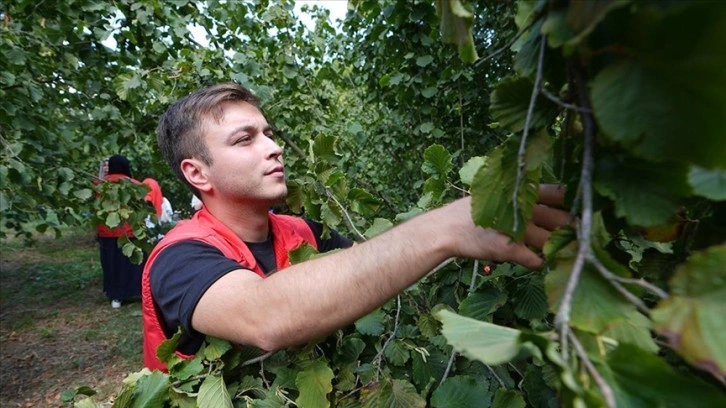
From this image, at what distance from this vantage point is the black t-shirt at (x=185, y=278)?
1.12 metres

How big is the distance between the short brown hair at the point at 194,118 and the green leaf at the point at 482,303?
104cm

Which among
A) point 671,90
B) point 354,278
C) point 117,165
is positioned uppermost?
point 671,90

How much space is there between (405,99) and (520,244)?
2.31 m

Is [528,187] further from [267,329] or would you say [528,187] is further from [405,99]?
[405,99]

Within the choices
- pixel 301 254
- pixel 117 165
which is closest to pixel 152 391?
pixel 301 254

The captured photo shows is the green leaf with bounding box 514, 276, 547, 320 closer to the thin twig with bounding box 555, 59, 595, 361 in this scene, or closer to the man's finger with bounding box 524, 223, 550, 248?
the man's finger with bounding box 524, 223, 550, 248

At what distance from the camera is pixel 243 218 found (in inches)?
65.1

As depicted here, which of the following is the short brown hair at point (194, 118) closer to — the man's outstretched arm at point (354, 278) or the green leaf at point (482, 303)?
the man's outstretched arm at point (354, 278)

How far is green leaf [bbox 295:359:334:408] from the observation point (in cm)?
103

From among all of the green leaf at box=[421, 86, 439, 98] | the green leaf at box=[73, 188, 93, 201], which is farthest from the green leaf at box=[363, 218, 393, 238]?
the green leaf at box=[73, 188, 93, 201]

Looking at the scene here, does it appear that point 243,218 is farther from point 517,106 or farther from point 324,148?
point 517,106

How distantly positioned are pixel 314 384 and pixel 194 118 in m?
1.07

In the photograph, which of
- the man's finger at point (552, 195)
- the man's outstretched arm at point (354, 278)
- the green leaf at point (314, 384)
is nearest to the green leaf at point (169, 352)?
the man's outstretched arm at point (354, 278)

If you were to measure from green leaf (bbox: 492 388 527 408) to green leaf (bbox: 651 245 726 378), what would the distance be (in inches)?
22.5
